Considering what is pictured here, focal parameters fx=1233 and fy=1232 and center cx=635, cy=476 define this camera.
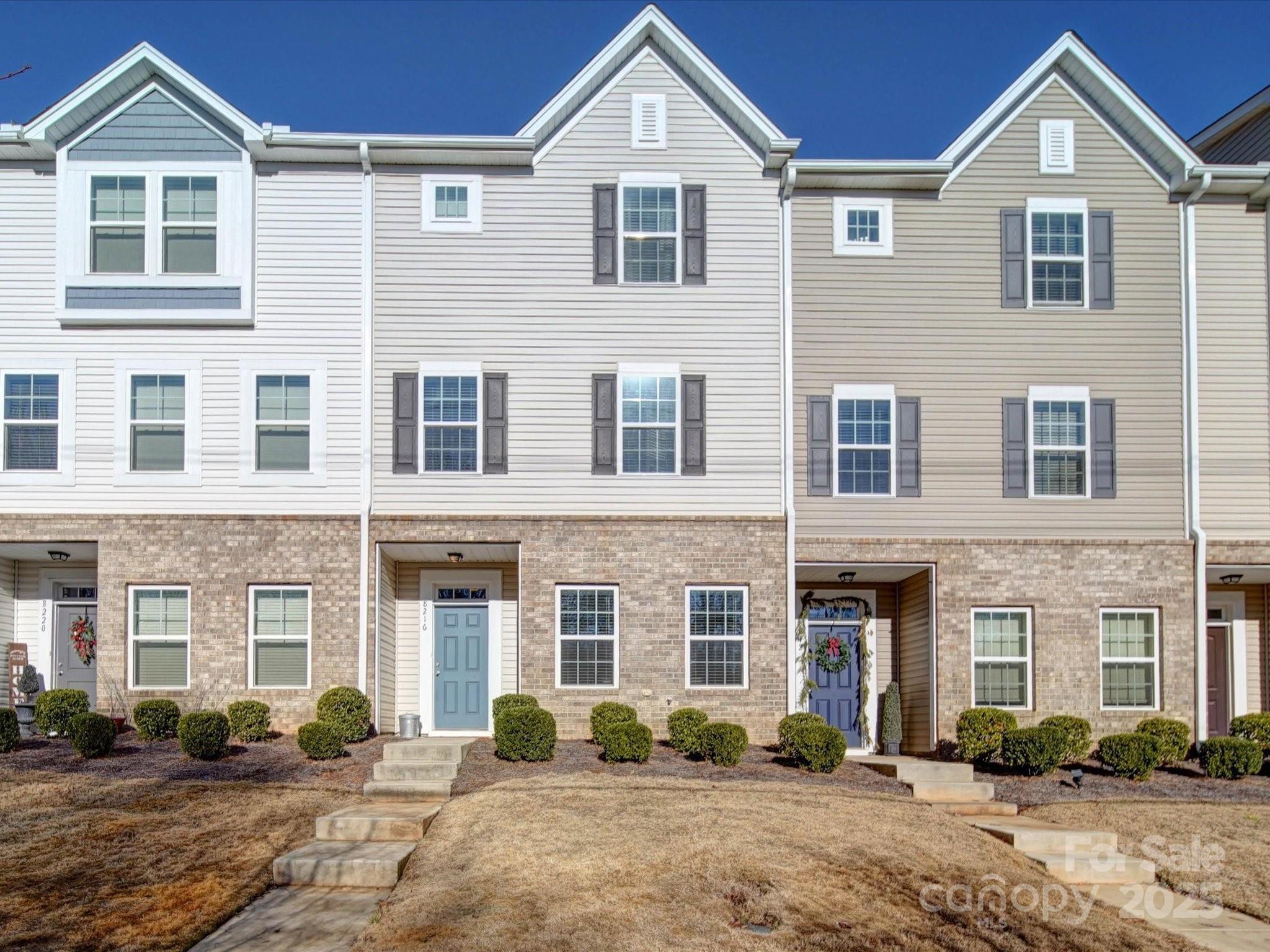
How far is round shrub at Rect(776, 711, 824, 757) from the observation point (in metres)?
15.3

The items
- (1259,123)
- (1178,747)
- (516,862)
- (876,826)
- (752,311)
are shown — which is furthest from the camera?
(1259,123)

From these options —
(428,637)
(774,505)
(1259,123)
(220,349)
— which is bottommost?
(428,637)

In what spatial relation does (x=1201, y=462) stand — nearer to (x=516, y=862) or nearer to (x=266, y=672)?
(x=516, y=862)

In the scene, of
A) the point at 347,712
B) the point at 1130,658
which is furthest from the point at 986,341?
the point at 347,712

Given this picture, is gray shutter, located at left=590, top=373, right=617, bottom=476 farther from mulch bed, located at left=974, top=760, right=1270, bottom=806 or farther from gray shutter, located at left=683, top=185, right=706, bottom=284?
mulch bed, located at left=974, top=760, right=1270, bottom=806

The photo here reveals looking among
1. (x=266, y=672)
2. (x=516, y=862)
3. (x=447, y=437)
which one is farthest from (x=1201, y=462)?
(x=266, y=672)

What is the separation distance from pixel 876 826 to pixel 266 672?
8863mm

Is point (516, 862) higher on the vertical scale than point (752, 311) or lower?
lower

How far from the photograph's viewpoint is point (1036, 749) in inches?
606

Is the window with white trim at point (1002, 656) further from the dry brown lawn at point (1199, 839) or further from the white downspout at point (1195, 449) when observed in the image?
the dry brown lawn at point (1199, 839)

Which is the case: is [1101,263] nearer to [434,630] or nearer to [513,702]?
[513,702]

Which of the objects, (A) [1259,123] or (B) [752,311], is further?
(A) [1259,123]

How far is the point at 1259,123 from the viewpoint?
19.8m

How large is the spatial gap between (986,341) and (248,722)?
451 inches
